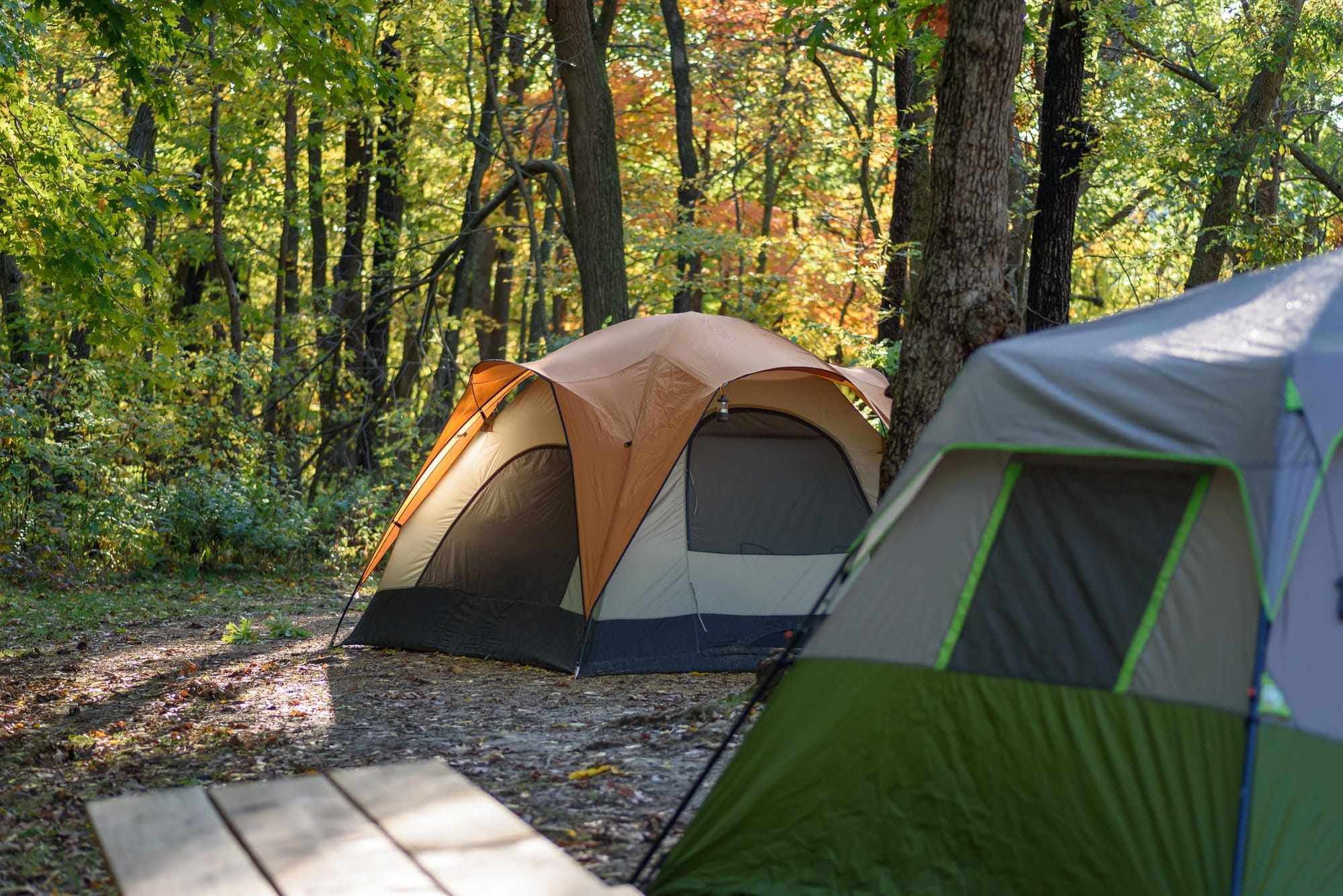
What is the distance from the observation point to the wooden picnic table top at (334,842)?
89.1 inches

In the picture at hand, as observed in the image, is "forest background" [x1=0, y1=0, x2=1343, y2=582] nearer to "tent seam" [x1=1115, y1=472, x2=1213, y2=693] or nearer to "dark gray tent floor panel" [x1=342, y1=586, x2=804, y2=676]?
"dark gray tent floor panel" [x1=342, y1=586, x2=804, y2=676]

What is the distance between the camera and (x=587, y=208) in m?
10.6

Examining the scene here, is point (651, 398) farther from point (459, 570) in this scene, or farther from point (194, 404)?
point (194, 404)

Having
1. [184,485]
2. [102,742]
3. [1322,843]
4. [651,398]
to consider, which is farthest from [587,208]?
[1322,843]

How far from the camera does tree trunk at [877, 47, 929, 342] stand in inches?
527

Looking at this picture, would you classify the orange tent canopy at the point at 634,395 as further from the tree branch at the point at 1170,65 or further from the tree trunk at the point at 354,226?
the tree trunk at the point at 354,226

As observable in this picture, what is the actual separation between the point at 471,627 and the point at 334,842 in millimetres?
5389

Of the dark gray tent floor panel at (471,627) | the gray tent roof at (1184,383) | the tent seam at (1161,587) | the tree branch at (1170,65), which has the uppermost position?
the tree branch at (1170,65)

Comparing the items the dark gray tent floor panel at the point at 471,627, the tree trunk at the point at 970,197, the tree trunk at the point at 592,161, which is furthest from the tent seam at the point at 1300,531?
the tree trunk at the point at 592,161

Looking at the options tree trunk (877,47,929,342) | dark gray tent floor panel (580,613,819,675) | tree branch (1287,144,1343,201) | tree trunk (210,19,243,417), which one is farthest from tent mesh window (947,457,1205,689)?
tree trunk (210,19,243,417)

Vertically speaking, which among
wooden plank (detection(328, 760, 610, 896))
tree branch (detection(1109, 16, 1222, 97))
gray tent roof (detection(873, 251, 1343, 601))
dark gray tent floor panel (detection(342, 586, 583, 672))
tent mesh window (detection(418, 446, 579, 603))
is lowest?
dark gray tent floor panel (detection(342, 586, 583, 672))

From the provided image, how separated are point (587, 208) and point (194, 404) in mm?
5752

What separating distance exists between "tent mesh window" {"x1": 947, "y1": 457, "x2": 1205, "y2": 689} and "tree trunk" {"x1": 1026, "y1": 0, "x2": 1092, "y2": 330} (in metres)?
5.74

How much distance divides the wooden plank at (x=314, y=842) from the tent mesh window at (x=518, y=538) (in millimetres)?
4633
